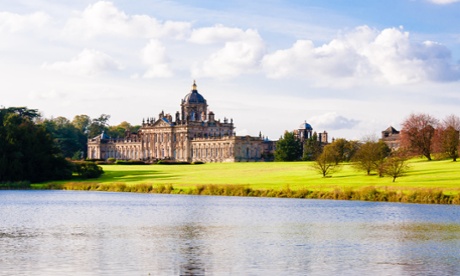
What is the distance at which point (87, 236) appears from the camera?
109ft

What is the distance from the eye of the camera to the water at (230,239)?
24938 mm

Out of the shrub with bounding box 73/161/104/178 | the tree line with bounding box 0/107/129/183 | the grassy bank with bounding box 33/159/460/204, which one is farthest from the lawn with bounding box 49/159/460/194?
the tree line with bounding box 0/107/129/183

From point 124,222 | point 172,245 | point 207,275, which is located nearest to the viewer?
point 207,275

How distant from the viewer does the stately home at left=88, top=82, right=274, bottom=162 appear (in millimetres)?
161250

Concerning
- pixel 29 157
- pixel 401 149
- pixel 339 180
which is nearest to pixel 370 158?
pixel 339 180

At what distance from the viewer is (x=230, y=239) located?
32375 mm

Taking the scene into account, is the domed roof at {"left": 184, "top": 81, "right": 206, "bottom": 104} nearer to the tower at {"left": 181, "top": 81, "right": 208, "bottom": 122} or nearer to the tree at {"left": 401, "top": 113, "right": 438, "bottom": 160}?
the tower at {"left": 181, "top": 81, "right": 208, "bottom": 122}

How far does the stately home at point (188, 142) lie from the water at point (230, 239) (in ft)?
355

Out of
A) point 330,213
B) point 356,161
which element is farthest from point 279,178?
point 330,213

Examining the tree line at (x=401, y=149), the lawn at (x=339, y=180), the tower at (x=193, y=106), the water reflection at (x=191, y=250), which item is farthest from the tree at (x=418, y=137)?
the tower at (x=193, y=106)

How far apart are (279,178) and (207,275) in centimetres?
5893

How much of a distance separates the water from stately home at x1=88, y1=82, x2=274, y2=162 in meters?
108

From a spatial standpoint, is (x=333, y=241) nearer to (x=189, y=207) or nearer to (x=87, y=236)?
(x=87, y=236)

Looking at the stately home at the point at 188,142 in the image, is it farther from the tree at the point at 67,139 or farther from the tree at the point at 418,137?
the tree at the point at 418,137
